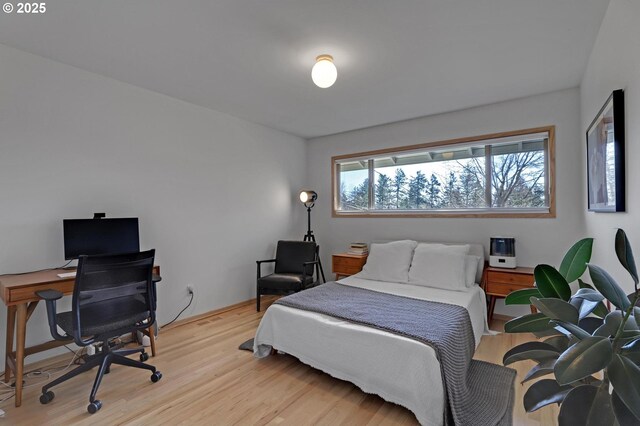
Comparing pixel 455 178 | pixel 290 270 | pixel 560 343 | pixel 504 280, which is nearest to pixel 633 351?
pixel 560 343

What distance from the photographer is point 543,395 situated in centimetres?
97

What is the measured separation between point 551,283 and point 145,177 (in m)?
3.48

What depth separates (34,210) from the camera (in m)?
2.52

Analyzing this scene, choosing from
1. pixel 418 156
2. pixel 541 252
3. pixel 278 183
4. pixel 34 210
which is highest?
pixel 418 156

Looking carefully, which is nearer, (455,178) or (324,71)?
(324,71)

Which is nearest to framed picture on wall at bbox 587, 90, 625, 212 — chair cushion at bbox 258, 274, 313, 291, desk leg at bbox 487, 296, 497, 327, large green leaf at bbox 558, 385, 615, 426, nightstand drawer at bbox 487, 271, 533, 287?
nightstand drawer at bbox 487, 271, 533, 287

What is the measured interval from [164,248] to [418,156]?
3.43 meters

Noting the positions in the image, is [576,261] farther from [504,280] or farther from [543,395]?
[504,280]

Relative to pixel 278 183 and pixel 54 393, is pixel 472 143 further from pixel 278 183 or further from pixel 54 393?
pixel 54 393

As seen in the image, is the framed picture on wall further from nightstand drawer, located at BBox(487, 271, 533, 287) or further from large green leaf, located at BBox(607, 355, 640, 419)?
large green leaf, located at BBox(607, 355, 640, 419)

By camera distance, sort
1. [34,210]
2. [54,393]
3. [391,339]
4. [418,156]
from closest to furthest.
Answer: [391,339] < [54,393] < [34,210] < [418,156]

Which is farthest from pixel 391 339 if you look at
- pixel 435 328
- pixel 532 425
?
pixel 532 425

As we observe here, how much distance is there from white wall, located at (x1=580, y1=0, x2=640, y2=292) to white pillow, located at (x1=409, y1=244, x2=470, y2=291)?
43.8 inches

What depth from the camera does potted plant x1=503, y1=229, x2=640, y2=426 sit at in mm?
734
